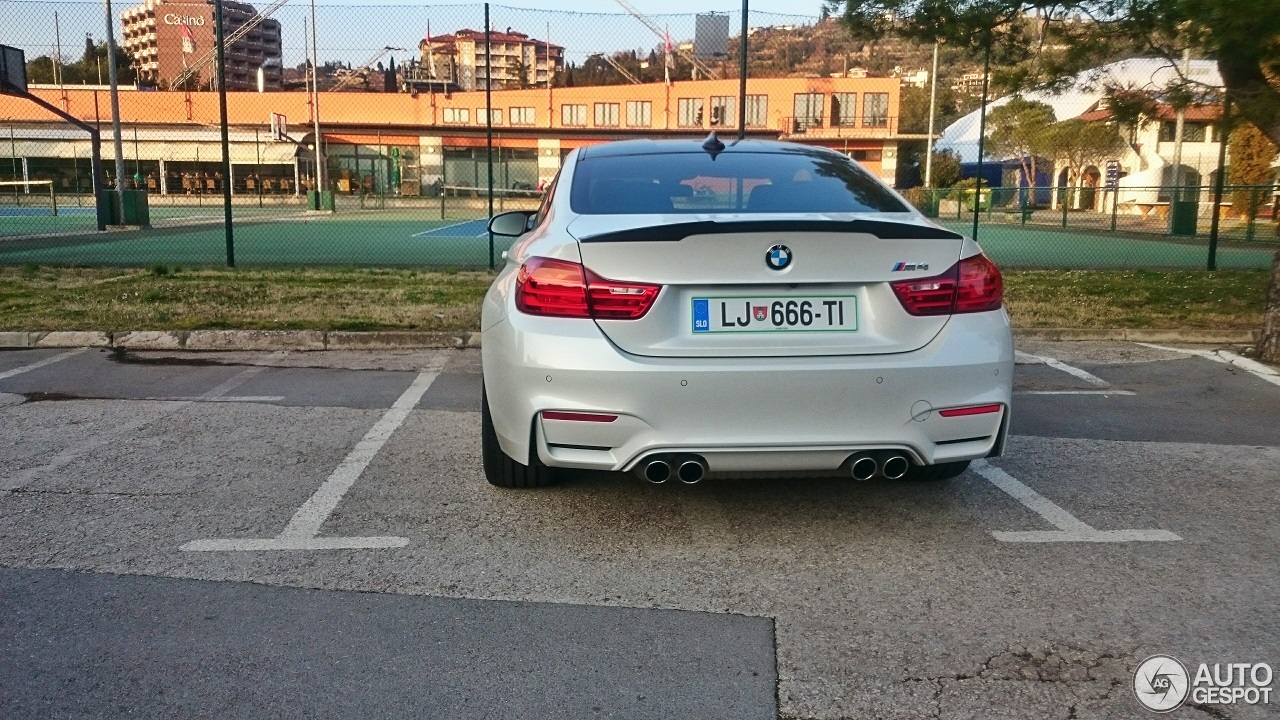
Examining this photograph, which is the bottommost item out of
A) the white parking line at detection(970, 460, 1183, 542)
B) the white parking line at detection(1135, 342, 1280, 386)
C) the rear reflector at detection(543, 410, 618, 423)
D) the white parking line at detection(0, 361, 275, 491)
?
the white parking line at detection(0, 361, 275, 491)

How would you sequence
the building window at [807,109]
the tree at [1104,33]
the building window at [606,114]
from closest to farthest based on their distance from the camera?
the tree at [1104,33] < the building window at [606,114] < the building window at [807,109]

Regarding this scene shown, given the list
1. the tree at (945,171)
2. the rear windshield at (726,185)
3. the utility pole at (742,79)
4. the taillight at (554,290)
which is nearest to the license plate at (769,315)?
the taillight at (554,290)

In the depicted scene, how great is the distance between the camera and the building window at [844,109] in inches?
2286

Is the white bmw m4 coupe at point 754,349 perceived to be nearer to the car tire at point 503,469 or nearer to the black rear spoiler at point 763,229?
the black rear spoiler at point 763,229

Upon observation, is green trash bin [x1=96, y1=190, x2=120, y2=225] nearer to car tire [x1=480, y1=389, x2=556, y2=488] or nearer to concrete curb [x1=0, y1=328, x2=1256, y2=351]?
concrete curb [x1=0, y1=328, x2=1256, y2=351]

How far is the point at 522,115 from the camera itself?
48438mm

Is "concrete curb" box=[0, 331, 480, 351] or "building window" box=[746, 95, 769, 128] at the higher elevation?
"building window" box=[746, 95, 769, 128]

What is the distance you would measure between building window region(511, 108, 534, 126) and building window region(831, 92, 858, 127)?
18410mm

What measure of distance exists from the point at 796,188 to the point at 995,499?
157 cm

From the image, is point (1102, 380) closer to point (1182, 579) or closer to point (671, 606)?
point (1182, 579)

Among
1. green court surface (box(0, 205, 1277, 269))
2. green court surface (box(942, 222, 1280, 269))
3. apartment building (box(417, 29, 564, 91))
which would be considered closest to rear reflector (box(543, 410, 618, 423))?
apartment building (box(417, 29, 564, 91))

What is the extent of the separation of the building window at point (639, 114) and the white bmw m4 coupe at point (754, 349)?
4036 cm

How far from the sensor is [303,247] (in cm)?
2012

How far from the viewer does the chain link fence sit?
16.9 meters
